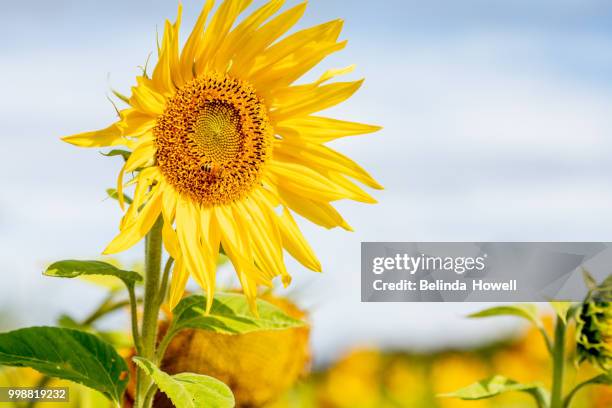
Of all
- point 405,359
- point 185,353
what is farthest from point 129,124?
point 405,359

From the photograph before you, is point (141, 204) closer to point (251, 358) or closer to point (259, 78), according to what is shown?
point (259, 78)

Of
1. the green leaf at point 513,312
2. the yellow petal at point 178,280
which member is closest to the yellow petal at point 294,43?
the yellow petal at point 178,280

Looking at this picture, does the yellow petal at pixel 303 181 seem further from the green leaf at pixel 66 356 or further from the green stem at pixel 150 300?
the green leaf at pixel 66 356

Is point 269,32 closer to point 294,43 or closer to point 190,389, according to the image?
point 294,43

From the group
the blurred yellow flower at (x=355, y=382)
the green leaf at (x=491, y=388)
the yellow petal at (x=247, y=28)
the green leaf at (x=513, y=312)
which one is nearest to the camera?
the yellow petal at (x=247, y=28)

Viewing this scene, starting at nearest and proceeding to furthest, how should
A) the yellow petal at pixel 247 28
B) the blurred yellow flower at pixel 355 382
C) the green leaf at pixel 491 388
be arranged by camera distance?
the yellow petal at pixel 247 28 → the green leaf at pixel 491 388 → the blurred yellow flower at pixel 355 382

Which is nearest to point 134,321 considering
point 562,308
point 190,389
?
point 190,389

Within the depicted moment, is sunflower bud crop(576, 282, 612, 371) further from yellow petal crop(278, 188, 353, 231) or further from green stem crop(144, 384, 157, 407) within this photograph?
green stem crop(144, 384, 157, 407)
